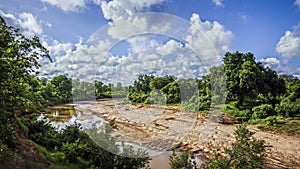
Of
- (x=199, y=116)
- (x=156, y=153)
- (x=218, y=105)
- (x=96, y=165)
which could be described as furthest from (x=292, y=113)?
(x=96, y=165)

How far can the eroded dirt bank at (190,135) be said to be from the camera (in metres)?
10.3

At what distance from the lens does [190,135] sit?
46.8ft

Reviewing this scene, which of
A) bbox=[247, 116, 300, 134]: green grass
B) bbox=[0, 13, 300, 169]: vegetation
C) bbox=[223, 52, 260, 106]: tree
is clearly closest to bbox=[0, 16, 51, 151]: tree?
bbox=[0, 13, 300, 169]: vegetation

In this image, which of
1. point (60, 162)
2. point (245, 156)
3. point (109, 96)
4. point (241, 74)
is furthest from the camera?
point (241, 74)

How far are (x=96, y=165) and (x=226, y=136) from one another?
9.24 m

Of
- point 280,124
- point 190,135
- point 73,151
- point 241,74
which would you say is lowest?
point 190,135

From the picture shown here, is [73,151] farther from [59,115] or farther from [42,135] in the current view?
A: [59,115]

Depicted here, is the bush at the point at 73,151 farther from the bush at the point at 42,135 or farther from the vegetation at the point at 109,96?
the bush at the point at 42,135

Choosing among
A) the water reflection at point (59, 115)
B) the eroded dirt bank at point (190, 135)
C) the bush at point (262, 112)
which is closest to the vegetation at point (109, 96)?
the bush at point (262, 112)

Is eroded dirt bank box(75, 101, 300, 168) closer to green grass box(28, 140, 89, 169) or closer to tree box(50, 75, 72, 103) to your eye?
green grass box(28, 140, 89, 169)

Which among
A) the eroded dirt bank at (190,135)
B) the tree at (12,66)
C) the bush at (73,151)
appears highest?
the tree at (12,66)

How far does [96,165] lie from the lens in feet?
22.4

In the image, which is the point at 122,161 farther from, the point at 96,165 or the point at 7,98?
the point at 7,98

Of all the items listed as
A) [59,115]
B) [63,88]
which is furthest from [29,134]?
[63,88]
